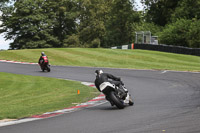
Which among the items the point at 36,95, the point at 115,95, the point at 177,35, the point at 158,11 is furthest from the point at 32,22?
the point at 115,95

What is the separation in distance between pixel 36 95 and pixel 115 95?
4.96 meters

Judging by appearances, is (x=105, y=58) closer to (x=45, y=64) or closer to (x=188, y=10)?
(x=45, y=64)

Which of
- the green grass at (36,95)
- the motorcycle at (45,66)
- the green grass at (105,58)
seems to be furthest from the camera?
the green grass at (105,58)

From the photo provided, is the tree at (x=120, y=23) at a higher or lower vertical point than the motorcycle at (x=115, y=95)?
higher

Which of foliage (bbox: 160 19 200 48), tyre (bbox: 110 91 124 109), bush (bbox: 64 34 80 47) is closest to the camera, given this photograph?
tyre (bbox: 110 91 124 109)

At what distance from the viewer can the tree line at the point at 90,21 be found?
5903cm

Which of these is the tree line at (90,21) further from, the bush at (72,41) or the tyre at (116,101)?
the tyre at (116,101)

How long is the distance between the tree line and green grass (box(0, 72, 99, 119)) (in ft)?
108

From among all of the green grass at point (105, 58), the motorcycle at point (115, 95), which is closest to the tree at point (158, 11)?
the green grass at point (105, 58)

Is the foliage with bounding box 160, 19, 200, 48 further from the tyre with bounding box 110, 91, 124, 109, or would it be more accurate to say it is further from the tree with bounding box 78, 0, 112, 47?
the tyre with bounding box 110, 91, 124, 109

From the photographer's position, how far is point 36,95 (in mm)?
14562

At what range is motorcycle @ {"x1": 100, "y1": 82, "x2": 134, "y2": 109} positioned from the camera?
10.5 meters

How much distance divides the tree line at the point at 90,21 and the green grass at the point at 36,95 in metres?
33.0

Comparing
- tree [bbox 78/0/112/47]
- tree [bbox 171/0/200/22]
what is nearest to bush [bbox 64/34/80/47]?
tree [bbox 78/0/112/47]
